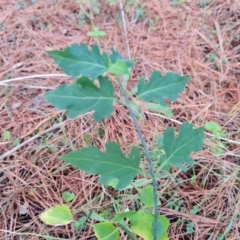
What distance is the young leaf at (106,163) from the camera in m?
0.75

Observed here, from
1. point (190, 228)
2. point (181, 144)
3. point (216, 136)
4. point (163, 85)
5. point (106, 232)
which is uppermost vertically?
point (163, 85)

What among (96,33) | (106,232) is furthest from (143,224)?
(96,33)

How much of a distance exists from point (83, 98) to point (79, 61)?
0.24 feet

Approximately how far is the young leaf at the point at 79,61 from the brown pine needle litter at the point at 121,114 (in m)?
0.73

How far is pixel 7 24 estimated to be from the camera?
2.02 meters

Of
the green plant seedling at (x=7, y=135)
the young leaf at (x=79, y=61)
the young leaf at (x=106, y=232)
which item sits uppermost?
the young leaf at (x=79, y=61)

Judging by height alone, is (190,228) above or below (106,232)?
below

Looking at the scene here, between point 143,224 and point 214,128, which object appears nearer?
point 143,224

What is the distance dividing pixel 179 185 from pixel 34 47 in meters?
1.04

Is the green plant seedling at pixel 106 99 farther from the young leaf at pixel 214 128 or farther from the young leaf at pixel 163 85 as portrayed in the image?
the young leaf at pixel 214 128

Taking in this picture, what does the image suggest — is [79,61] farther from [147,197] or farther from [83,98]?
[147,197]

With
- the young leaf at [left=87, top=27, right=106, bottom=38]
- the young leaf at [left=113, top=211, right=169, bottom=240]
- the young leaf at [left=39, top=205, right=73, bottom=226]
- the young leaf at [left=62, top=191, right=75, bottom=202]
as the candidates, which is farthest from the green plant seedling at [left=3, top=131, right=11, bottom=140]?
the young leaf at [left=113, top=211, right=169, bottom=240]

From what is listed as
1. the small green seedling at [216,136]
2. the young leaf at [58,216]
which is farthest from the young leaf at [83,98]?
the small green seedling at [216,136]

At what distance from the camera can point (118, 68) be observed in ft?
2.24
